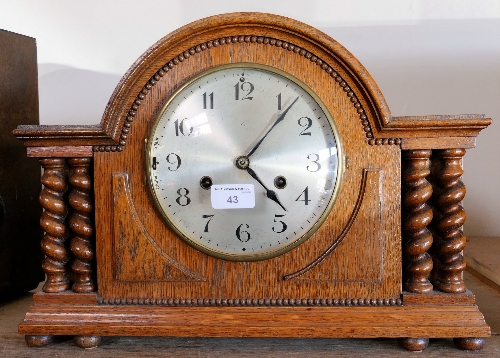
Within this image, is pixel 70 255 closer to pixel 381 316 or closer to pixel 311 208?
pixel 311 208

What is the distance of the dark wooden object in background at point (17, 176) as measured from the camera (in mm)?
1215

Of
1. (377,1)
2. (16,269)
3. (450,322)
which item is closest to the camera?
(450,322)

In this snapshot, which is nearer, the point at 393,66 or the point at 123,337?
the point at 123,337

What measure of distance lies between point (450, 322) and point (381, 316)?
0.13m

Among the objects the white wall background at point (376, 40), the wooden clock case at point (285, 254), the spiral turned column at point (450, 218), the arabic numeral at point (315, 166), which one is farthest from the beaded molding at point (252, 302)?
the white wall background at point (376, 40)

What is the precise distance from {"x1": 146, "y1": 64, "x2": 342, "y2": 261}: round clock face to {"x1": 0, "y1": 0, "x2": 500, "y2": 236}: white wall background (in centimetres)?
65

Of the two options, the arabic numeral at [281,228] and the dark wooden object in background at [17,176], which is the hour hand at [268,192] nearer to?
the arabic numeral at [281,228]

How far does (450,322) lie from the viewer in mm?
962

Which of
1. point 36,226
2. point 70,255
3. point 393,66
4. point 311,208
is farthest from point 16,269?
point 393,66

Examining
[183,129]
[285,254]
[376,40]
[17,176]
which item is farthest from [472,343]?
[17,176]

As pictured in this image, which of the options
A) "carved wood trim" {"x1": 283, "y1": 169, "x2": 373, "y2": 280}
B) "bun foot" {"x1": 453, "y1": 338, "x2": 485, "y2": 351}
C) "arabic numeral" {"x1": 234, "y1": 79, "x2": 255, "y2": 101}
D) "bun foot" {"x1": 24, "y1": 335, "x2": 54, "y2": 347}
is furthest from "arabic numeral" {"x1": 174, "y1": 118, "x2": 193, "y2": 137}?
"bun foot" {"x1": 453, "y1": 338, "x2": 485, "y2": 351}

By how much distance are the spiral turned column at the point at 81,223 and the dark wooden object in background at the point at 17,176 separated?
0.29 meters

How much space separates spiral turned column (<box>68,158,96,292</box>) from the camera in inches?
39.8

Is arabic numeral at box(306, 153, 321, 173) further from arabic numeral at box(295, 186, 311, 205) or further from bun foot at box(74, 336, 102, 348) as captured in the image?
bun foot at box(74, 336, 102, 348)
